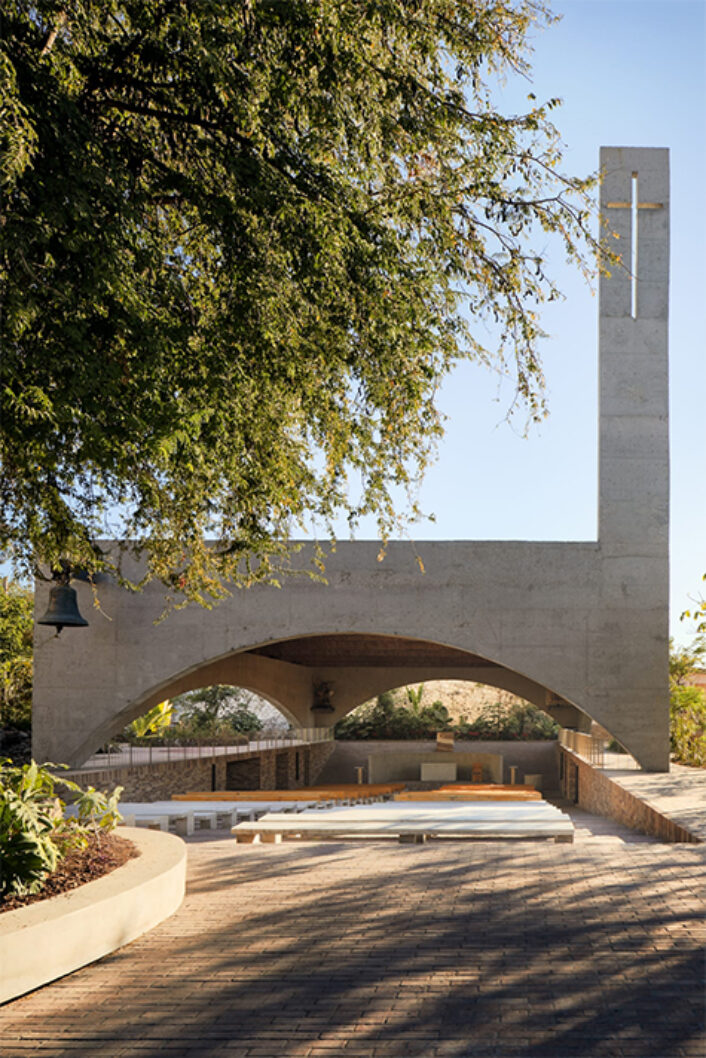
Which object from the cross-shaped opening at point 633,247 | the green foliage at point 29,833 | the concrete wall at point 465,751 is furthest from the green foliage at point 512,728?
the green foliage at point 29,833

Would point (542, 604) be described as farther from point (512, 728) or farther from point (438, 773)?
point (512, 728)

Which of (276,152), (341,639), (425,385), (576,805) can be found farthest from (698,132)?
(576,805)

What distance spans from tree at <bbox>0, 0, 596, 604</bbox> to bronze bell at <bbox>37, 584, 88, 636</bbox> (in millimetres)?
6306

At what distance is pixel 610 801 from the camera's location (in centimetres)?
1686

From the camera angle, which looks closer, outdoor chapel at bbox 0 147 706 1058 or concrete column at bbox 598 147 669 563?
outdoor chapel at bbox 0 147 706 1058

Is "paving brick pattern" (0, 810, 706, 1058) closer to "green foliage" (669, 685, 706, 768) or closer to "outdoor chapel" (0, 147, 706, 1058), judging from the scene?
"outdoor chapel" (0, 147, 706, 1058)

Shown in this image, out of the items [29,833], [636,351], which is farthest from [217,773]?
[29,833]

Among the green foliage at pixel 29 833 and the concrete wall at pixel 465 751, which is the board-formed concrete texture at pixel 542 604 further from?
the concrete wall at pixel 465 751

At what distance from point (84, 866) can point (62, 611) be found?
856cm

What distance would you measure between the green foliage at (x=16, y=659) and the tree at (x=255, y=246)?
572 inches

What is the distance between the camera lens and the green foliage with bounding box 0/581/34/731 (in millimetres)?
21766

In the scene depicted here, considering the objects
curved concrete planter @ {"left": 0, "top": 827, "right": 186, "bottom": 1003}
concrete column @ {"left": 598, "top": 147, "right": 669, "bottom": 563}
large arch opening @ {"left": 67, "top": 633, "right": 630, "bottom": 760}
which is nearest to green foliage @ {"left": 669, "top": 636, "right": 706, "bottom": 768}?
large arch opening @ {"left": 67, "top": 633, "right": 630, "bottom": 760}

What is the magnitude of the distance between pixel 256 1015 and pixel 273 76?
Result: 5.38 m

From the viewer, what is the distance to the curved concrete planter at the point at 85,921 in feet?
16.3
